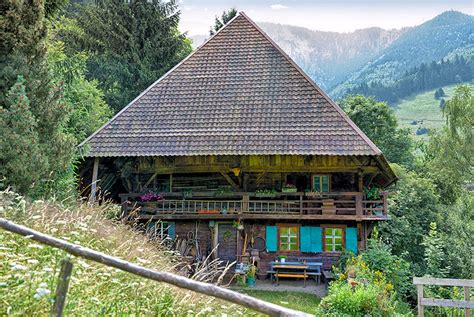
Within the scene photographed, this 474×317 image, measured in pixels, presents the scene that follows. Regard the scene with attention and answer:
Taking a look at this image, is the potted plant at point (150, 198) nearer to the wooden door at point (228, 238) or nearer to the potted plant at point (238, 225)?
the wooden door at point (228, 238)

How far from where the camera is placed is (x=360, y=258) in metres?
13.1

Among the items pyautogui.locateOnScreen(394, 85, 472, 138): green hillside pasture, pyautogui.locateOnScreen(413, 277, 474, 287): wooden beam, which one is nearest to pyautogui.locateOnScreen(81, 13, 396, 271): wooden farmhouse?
pyautogui.locateOnScreen(413, 277, 474, 287): wooden beam

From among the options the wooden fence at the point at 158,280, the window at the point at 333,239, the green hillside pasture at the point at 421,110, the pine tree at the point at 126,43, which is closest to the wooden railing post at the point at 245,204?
the window at the point at 333,239

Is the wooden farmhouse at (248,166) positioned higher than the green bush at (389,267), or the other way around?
the wooden farmhouse at (248,166)

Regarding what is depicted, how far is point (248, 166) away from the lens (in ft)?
49.3

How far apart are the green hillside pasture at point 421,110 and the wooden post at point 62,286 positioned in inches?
4656

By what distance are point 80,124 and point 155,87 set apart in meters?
3.28

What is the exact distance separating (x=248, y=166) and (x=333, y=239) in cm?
393

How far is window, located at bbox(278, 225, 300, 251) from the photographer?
1533 centimetres

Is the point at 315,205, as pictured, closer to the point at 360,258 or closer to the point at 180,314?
the point at 360,258

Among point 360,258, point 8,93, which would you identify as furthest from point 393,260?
point 8,93

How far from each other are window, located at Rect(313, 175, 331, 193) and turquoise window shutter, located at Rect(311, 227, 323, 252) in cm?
140

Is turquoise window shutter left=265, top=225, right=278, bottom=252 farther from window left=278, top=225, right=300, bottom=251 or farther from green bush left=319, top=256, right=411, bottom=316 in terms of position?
green bush left=319, top=256, right=411, bottom=316

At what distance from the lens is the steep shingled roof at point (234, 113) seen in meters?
14.4
